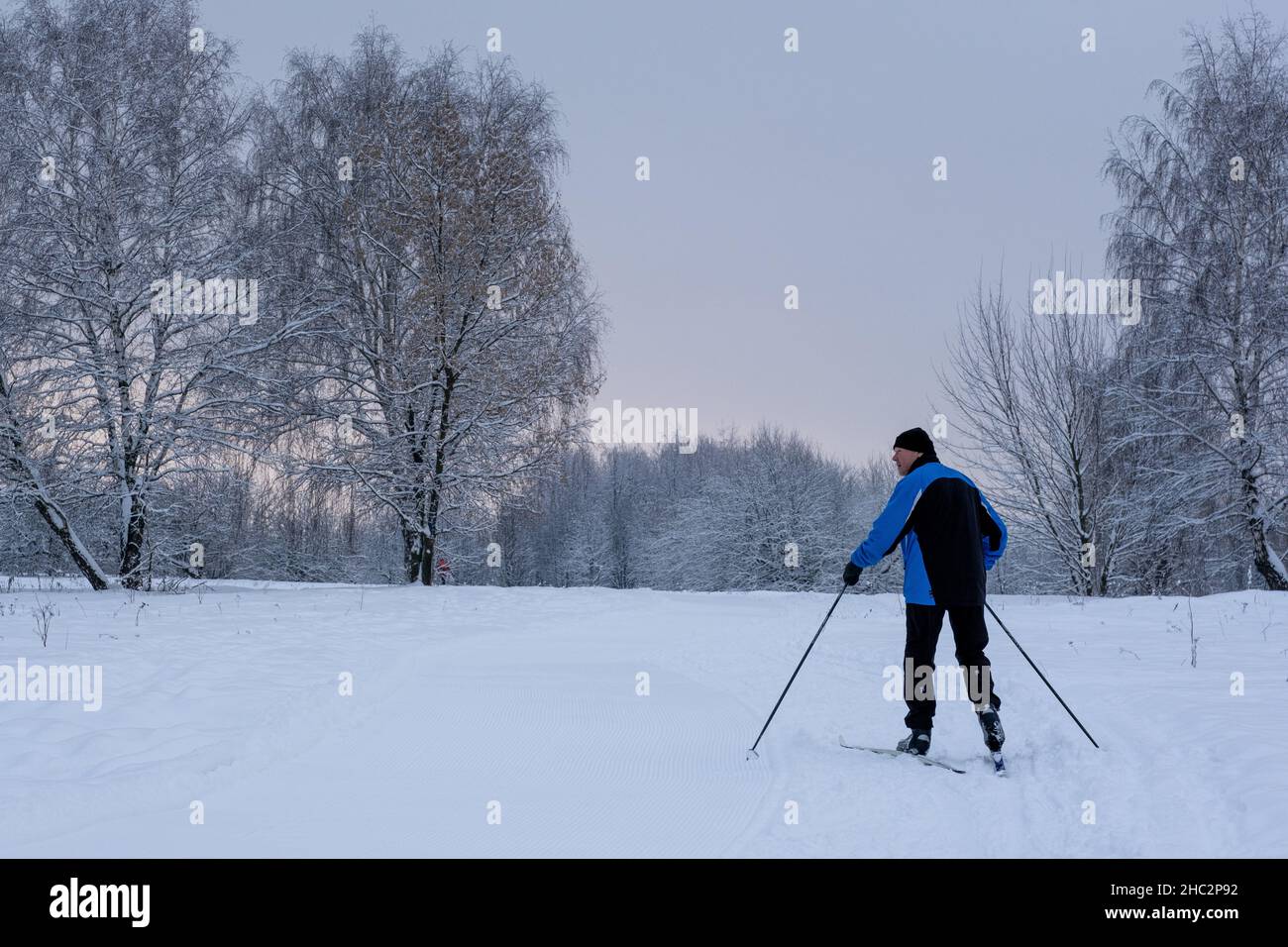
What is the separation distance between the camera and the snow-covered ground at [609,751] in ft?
13.0

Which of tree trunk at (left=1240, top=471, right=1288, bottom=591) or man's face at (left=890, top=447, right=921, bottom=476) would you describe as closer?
man's face at (left=890, top=447, right=921, bottom=476)

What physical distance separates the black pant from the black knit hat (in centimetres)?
106

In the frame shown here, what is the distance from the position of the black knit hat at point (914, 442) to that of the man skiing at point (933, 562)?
16 centimetres

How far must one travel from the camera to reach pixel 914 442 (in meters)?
6.06

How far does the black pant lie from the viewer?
5422 mm

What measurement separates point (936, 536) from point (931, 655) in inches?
31.9
